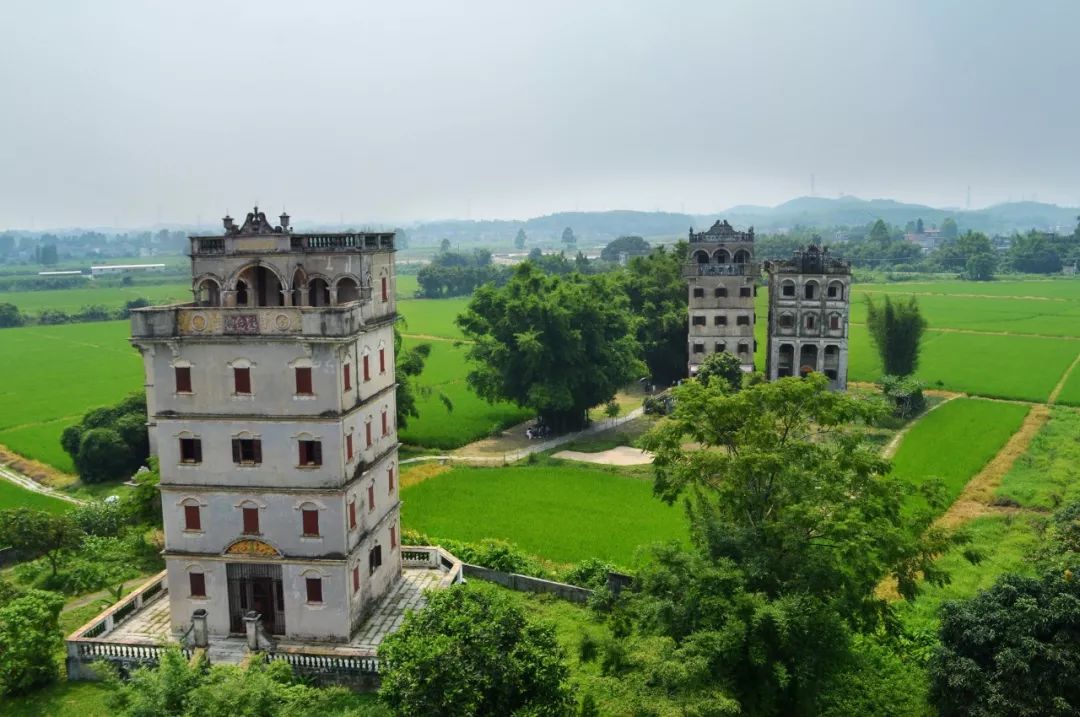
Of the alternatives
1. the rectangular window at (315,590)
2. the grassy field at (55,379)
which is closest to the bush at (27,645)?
the rectangular window at (315,590)

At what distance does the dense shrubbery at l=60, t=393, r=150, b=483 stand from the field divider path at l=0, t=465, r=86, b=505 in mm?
1776

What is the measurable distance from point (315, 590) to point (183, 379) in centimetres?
767

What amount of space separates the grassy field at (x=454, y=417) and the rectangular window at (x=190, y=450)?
25622mm

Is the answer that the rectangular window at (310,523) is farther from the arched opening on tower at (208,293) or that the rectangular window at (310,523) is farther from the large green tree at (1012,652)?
the large green tree at (1012,652)

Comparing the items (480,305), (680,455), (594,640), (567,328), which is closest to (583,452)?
(567,328)

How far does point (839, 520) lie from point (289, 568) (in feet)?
53.5

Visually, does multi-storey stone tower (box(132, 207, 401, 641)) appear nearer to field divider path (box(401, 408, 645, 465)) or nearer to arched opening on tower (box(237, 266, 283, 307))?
arched opening on tower (box(237, 266, 283, 307))

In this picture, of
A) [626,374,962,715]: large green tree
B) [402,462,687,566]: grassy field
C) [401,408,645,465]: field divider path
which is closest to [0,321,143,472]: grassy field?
[401,408,645,465]: field divider path

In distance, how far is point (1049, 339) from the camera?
295 ft

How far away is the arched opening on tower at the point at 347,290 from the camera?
90.9ft

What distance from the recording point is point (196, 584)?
2686 cm

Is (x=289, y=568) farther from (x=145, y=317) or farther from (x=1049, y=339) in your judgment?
(x=1049, y=339)

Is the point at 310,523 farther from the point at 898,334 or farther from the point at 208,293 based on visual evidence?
the point at 898,334

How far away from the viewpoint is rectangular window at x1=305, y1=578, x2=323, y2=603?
26.3 metres
